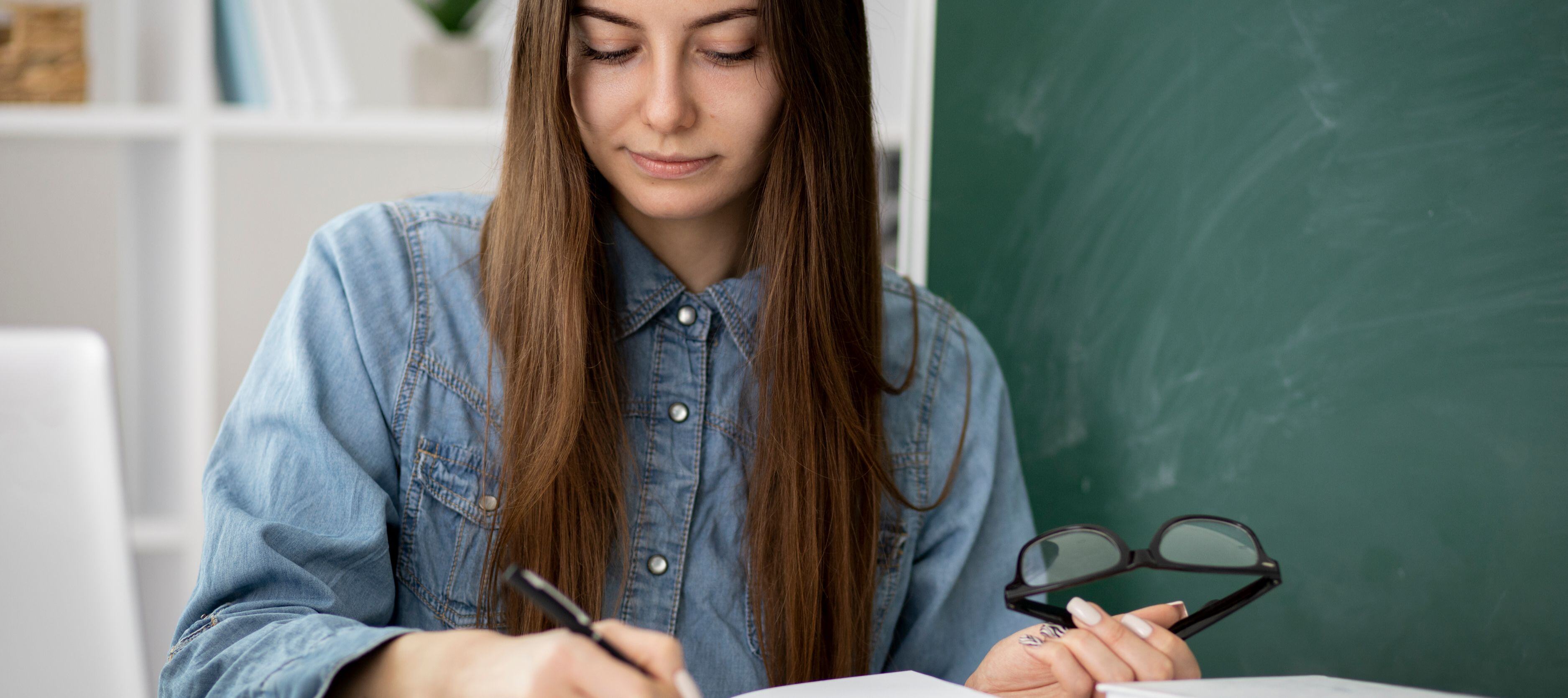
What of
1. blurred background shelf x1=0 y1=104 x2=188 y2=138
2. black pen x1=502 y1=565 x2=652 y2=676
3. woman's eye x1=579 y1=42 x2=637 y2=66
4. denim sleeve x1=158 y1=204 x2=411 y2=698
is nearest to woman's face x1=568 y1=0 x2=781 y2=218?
woman's eye x1=579 y1=42 x2=637 y2=66

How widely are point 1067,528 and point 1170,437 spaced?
17.4 inches

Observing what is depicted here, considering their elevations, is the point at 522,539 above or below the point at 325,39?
below

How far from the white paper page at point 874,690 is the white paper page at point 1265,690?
0.09m

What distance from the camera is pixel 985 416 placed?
1.18 m

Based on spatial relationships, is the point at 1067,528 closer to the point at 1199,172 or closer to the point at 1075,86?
the point at 1199,172

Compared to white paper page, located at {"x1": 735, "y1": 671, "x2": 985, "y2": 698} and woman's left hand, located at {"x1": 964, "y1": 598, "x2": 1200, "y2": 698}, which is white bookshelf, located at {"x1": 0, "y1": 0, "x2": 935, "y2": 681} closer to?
woman's left hand, located at {"x1": 964, "y1": 598, "x2": 1200, "y2": 698}

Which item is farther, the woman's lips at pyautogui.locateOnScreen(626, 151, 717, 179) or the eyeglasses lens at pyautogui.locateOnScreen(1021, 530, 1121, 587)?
the woman's lips at pyautogui.locateOnScreen(626, 151, 717, 179)

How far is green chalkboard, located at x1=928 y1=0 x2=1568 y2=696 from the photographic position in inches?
41.3

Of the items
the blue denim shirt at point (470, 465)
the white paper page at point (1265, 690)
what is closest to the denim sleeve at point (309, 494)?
the blue denim shirt at point (470, 465)

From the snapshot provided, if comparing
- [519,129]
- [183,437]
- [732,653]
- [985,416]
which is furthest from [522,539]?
[183,437]

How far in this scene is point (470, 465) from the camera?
990 mm

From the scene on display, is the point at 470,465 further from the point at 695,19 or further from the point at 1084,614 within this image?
the point at 1084,614

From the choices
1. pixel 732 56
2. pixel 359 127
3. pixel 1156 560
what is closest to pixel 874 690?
pixel 1156 560

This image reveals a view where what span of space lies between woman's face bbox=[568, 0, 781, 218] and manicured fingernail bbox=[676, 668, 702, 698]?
490 millimetres
